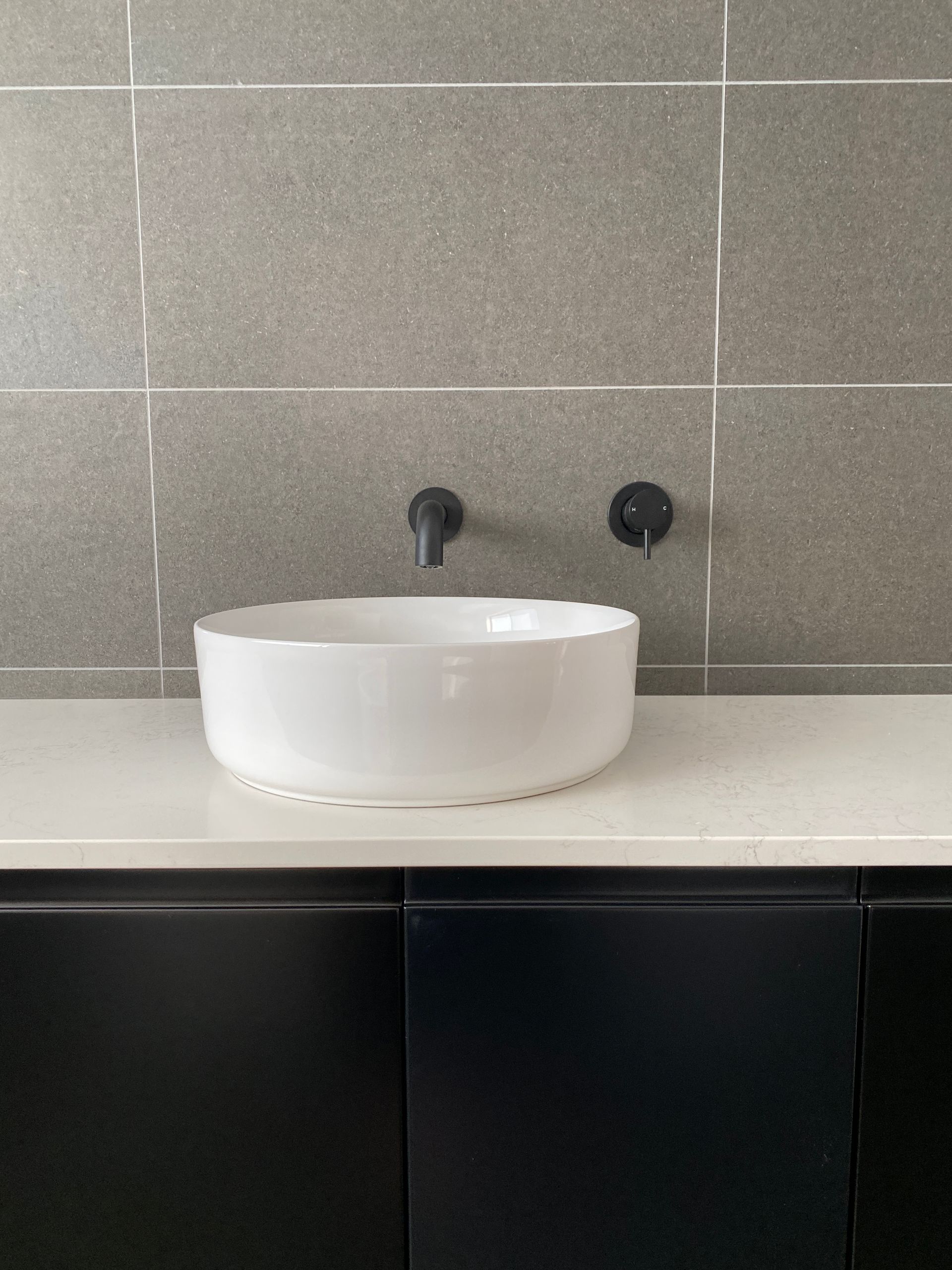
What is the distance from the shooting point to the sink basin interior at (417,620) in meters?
1.10

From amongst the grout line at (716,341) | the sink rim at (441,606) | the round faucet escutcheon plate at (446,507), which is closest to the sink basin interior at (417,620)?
the sink rim at (441,606)

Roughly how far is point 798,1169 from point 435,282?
1053 mm

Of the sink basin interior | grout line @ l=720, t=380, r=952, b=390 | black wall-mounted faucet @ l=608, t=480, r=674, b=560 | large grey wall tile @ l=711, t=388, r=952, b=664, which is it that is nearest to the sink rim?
the sink basin interior

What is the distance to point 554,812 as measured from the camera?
0.83 meters

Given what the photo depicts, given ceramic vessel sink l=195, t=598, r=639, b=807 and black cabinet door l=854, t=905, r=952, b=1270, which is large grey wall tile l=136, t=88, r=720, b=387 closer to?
ceramic vessel sink l=195, t=598, r=639, b=807

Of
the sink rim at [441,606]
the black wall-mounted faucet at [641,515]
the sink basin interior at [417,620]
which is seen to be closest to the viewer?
the sink rim at [441,606]

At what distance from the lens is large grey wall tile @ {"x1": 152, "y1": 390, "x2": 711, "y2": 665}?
1.23 metres

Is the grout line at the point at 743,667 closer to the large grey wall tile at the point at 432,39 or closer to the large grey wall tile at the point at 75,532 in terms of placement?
the large grey wall tile at the point at 75,532

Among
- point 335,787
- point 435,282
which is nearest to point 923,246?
point 435,282

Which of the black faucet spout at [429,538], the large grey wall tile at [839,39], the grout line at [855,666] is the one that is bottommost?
the grout line at [855,666]

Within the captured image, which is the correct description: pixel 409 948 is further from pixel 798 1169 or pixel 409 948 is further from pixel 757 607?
pixel 757 607

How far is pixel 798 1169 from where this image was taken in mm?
786

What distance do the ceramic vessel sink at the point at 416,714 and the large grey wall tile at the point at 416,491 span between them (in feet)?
1.21

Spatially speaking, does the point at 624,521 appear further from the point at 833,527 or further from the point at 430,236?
the point at 430,236
